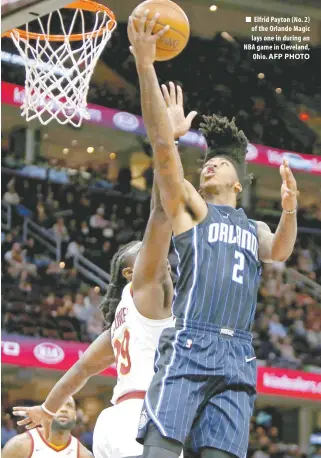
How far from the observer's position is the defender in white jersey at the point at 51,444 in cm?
874

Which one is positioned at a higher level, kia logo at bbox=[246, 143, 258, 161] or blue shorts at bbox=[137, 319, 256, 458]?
kia logo at bbox=[246, 143, 258, 161]

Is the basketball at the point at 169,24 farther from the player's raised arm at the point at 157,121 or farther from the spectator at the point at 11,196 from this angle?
the spectator at the point at 11,196

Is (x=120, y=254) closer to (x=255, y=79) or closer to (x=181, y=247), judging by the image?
(x=181, y=247)

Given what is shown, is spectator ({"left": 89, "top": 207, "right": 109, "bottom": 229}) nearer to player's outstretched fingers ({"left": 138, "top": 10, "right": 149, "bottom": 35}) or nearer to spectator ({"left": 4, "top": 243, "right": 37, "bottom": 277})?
spectator ({"left": 4, "top": 243, "right": 37, "bottom": 277})

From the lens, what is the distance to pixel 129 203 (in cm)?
2014

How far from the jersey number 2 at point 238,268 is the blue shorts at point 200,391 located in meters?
0.25

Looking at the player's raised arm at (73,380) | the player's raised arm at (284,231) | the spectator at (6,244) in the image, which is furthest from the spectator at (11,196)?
the player's raised arm at (284,231)

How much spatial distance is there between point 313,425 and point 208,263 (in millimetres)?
17305

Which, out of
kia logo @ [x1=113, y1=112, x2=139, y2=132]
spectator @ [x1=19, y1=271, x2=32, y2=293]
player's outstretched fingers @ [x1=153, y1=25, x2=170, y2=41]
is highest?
kia logo @ [x1=113, y1=112, x2=139, y2=132]

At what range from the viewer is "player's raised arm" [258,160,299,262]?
5.08 m

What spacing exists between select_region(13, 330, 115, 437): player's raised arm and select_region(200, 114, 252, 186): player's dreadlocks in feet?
5.09

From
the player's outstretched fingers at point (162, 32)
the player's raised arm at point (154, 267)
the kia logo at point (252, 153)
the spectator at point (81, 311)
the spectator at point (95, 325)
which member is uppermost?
the kia logo at point (252, 153)

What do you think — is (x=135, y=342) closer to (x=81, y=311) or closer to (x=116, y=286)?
(x=116, y=286)

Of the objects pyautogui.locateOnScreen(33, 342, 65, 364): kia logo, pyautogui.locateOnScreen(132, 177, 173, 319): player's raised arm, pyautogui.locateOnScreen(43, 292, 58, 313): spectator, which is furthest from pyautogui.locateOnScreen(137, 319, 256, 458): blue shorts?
pyautogui.locateOnScreen(43, 292, 58, 313): spectator
